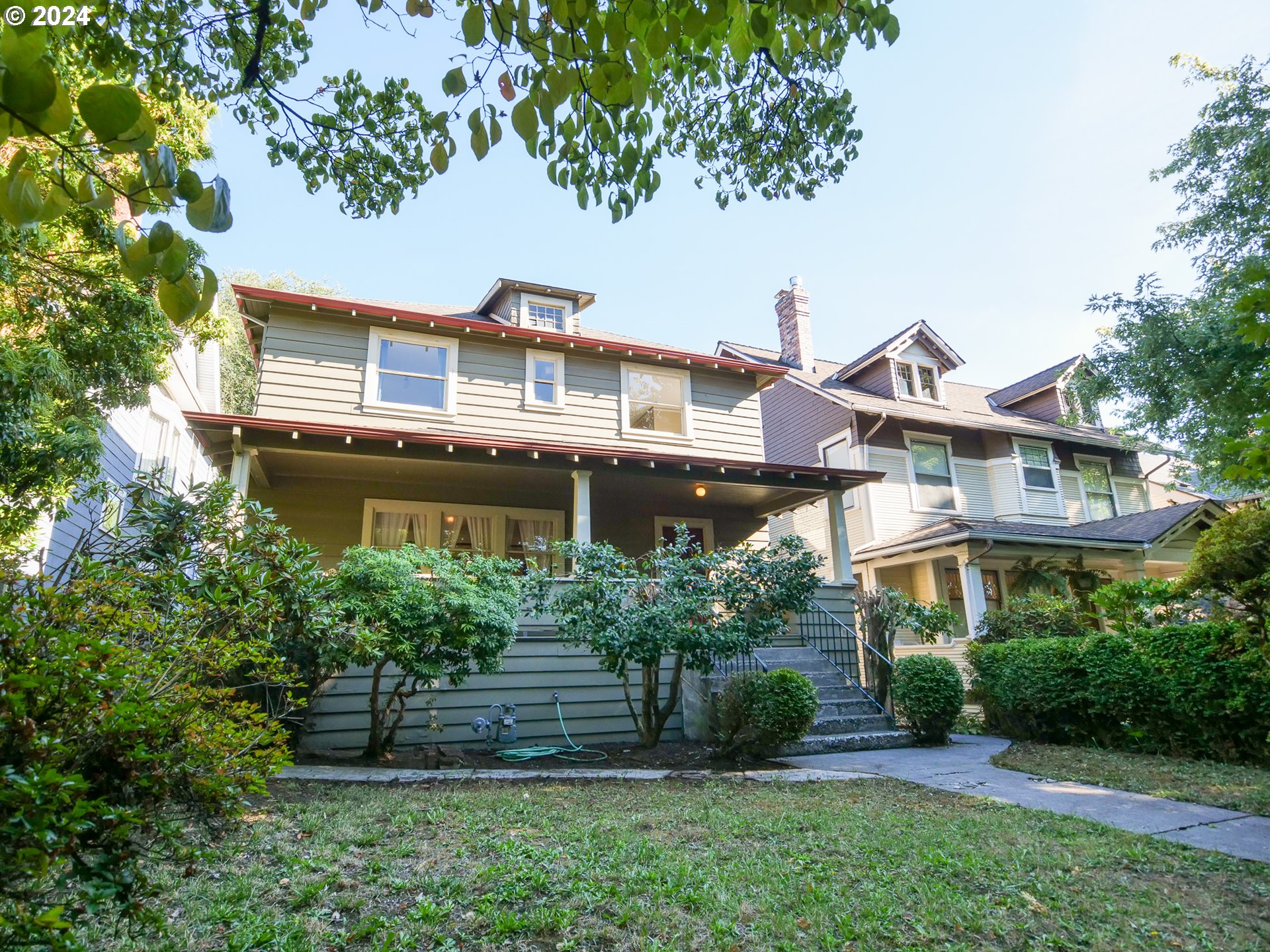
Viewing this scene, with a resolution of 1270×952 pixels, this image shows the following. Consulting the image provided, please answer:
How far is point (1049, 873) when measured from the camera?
3664 mm

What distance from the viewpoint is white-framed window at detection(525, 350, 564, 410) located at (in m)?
12.6

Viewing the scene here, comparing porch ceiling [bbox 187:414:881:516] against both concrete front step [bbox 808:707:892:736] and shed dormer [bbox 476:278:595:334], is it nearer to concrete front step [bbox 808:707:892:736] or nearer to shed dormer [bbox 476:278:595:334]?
shed dormer [bbox 476:278:595:334]

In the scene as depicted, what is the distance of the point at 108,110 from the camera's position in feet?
4.39

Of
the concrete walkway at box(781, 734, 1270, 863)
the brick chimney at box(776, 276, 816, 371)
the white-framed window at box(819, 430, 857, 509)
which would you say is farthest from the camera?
the brick chimney at box(776, 276, 816, 371)

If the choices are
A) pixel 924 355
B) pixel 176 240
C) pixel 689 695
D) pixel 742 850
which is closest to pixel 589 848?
pixel 742 850

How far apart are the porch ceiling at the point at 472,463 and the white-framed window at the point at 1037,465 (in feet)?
28.9

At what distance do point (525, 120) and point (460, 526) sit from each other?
34.1 feet

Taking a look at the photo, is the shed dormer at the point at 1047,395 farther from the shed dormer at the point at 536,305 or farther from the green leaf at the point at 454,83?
the green leaf at the point at 454,83

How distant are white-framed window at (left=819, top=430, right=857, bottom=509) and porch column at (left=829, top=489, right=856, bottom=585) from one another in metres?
5.22

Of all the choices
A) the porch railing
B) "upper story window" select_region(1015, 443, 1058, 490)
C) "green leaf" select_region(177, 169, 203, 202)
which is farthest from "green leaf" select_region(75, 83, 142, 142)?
"upper story window" select_region(1015, 443, 1058, 490)

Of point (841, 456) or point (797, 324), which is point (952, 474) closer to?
point (841, 456)

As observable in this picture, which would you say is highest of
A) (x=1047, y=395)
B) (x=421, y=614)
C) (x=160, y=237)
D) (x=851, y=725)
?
(x=1047, y=395)

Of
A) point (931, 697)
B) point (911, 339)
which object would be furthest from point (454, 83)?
point (911, 339)

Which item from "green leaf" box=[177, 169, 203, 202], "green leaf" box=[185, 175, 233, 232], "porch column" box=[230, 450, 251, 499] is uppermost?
"porch column" box=[230, 450, 251, 499]
